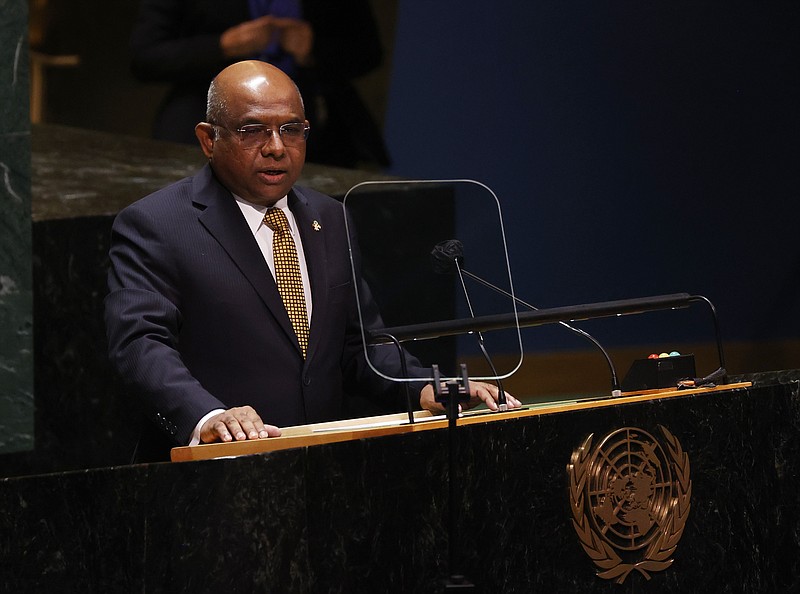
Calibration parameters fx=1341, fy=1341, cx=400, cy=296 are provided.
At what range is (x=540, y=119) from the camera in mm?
5520

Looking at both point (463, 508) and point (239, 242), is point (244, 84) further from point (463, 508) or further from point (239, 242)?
point (463, 508)

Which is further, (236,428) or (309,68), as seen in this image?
(309,68)

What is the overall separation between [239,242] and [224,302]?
0.13 metres

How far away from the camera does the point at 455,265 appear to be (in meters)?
2.38

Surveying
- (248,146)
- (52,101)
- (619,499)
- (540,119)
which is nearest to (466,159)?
(540,119)

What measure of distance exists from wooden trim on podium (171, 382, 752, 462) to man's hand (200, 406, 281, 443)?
0.11 feet

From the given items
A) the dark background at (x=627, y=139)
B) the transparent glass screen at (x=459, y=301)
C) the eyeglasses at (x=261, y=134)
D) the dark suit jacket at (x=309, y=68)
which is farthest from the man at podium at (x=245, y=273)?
the dark background at (x=627, y=139)

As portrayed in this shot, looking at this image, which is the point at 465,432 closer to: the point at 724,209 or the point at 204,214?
the point at 204,214

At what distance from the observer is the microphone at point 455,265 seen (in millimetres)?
2365

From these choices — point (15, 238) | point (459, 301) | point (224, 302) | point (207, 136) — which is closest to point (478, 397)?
point (459, 301)

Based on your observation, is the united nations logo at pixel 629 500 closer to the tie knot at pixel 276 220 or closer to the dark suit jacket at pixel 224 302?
the dark suit jacket at pixel 224 302

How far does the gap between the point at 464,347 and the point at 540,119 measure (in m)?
3.26

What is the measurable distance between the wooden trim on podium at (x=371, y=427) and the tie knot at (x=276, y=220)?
0.57 metres

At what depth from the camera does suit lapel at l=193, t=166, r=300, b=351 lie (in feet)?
8.66
